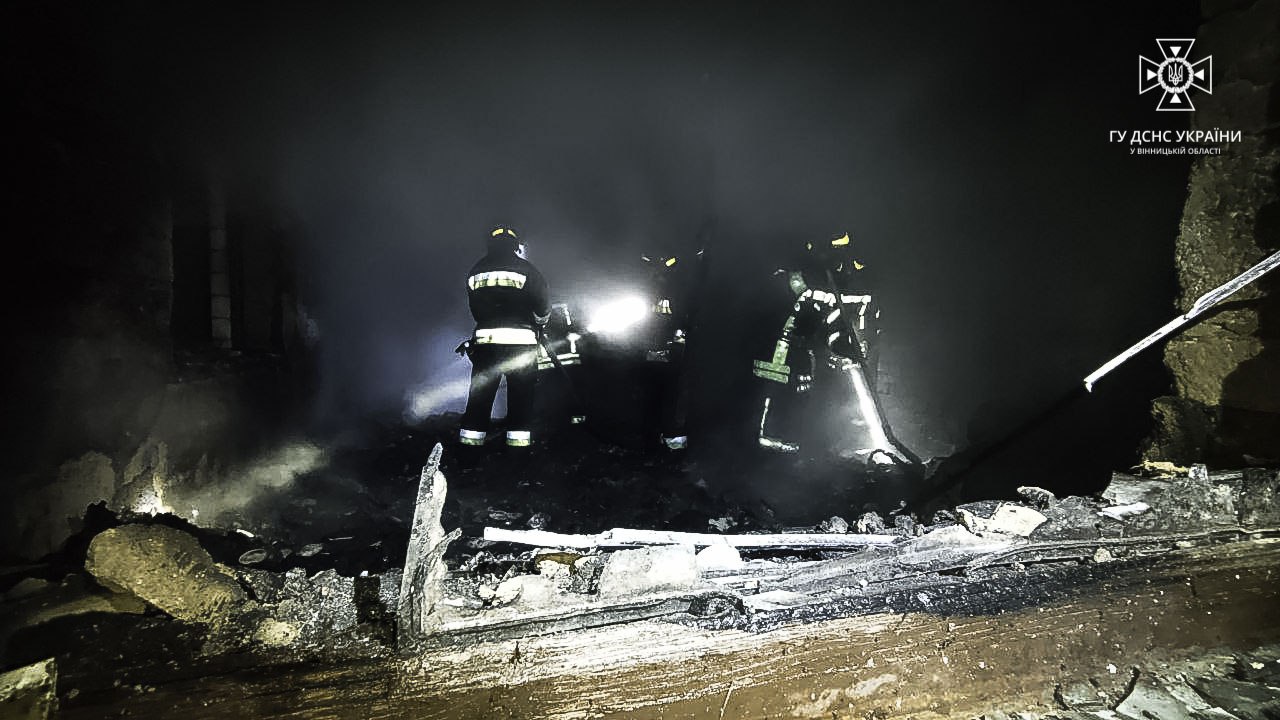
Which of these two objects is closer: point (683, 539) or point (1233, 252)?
point (683, 539)

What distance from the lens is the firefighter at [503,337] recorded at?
5.12 m

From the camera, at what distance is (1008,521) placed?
1.89 m

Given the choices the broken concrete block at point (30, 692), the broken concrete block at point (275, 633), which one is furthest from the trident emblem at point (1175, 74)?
the broken concrete block at point (30, 692)

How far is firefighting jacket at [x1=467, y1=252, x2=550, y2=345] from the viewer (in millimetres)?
5082

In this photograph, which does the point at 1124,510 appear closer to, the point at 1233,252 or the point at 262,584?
the point at 1233,252

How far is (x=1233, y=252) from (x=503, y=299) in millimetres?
5448

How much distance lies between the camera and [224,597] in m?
1.30

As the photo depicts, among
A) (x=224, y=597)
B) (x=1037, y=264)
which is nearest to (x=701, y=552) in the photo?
(x=224, y=597)

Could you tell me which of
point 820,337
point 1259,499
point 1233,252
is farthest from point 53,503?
point 820,337

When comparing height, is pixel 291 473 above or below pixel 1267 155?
below

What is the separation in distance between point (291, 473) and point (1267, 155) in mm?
7533

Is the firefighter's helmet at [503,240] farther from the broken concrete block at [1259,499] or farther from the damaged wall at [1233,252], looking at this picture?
the broken concrete block at [1259,499]

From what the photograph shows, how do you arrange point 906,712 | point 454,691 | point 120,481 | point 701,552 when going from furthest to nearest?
1. point 120,481
2. point 701,552
3. point 906,712
4. point 454,691

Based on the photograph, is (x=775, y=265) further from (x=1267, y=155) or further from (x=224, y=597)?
(x=224, y=597)
